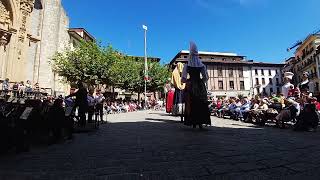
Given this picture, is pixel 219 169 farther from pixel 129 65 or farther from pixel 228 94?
pixel 228 94

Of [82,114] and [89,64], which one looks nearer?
[82,114]

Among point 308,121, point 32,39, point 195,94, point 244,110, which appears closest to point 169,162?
point 195,94

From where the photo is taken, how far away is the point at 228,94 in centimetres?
6731

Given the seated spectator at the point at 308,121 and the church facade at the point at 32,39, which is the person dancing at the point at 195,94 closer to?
the seated spectator at the point at 308,121

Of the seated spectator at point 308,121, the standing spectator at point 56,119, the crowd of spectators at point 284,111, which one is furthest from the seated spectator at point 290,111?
the standing spectator at point 56,119

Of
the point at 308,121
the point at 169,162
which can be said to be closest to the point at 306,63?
the point at 308,121

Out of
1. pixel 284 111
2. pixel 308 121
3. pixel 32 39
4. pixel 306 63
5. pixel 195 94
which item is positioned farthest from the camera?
pixel 306 63

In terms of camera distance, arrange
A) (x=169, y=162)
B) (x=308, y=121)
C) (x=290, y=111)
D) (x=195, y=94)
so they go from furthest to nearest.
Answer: (x=290, y=111)
(x=308, y=121)
(x=195, y=94)
(x=169, y=162)

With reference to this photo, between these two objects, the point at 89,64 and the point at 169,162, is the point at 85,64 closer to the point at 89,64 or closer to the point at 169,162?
the point at 89,64

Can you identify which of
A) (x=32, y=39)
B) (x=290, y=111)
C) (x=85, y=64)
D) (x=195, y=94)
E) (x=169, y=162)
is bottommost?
(x=169, y=162)

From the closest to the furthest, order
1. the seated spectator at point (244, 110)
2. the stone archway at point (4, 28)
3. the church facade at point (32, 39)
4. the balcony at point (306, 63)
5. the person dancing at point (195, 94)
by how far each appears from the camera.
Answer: the person dancing at point (195, 94) → the seated spectator at point (244, 110) → the stone archway at point (4, 28) → the church facade at point (32, 39) → the balcony at point (306, 63)

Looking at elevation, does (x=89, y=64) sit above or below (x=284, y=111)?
above

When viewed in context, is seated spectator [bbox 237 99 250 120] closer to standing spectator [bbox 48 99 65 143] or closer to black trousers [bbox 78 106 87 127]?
black trousers [bbox 78 106 87 127]

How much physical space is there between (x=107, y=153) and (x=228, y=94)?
2562 inches
